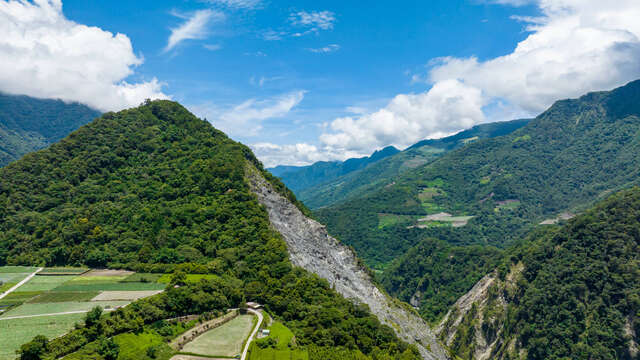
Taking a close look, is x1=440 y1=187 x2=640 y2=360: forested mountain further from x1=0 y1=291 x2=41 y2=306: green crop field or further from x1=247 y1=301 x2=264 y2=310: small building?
x1=0 y1=291 x2=41 y2=306: green crop field

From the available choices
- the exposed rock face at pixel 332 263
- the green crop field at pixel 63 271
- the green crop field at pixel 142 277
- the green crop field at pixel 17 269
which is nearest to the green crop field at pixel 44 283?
the green crop field at pixel 63 271

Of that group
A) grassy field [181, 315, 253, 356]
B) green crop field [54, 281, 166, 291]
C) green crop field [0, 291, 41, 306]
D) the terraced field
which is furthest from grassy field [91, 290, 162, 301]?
grassy field [181, 315, 253, 356]

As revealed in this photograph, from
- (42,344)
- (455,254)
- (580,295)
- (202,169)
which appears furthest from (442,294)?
(42,344)

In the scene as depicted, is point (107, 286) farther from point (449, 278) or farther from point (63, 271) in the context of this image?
point (449, 278)

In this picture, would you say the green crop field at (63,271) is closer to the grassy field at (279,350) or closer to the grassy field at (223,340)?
the grassy field at (223,340)

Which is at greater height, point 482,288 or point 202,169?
point 202,169

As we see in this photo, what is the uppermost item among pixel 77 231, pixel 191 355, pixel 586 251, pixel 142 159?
pixel 142 159

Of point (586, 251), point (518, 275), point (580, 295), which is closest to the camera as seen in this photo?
point (580, 295)

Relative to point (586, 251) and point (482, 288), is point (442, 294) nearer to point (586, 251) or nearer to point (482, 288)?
point (482, 288)

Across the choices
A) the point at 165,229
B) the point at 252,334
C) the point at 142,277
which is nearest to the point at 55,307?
the point at 142,277
